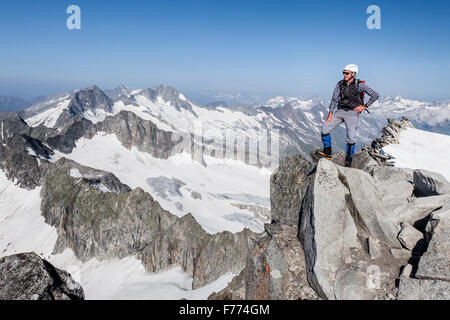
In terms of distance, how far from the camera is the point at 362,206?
11789mm

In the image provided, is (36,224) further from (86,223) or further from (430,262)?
(430,262)

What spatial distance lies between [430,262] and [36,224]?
Result: 184 meters

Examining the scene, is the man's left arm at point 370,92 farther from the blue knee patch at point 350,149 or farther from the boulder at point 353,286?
the boulder at point 353,286

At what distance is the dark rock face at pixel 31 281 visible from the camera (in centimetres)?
1285

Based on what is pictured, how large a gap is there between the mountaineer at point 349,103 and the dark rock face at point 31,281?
1537 centimetres

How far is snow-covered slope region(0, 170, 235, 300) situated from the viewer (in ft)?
260

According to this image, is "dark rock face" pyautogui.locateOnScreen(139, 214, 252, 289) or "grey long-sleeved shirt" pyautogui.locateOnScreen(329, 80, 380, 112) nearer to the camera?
"grey long-sleeved shirt" pyautogui.locateOnScreen(329, 80, 380, 112)

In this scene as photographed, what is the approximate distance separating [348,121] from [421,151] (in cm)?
3265

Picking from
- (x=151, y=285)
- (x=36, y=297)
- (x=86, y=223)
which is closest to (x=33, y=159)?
(x=86, y=223)

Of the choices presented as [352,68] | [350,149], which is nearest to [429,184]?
[350,149]

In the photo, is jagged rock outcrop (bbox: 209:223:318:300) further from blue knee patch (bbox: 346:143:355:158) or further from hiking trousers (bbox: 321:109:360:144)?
hiking trousers (bbox: 321:109:360:144)

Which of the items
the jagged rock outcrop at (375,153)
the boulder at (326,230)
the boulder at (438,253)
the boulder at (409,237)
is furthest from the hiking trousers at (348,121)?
the boulder at (438,253)

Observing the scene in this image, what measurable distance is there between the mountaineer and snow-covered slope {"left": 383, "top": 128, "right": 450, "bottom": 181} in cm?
1899

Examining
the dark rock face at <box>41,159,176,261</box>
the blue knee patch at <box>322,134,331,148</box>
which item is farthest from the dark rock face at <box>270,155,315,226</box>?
the dark rock face at <box>41,159,176,261</box>
